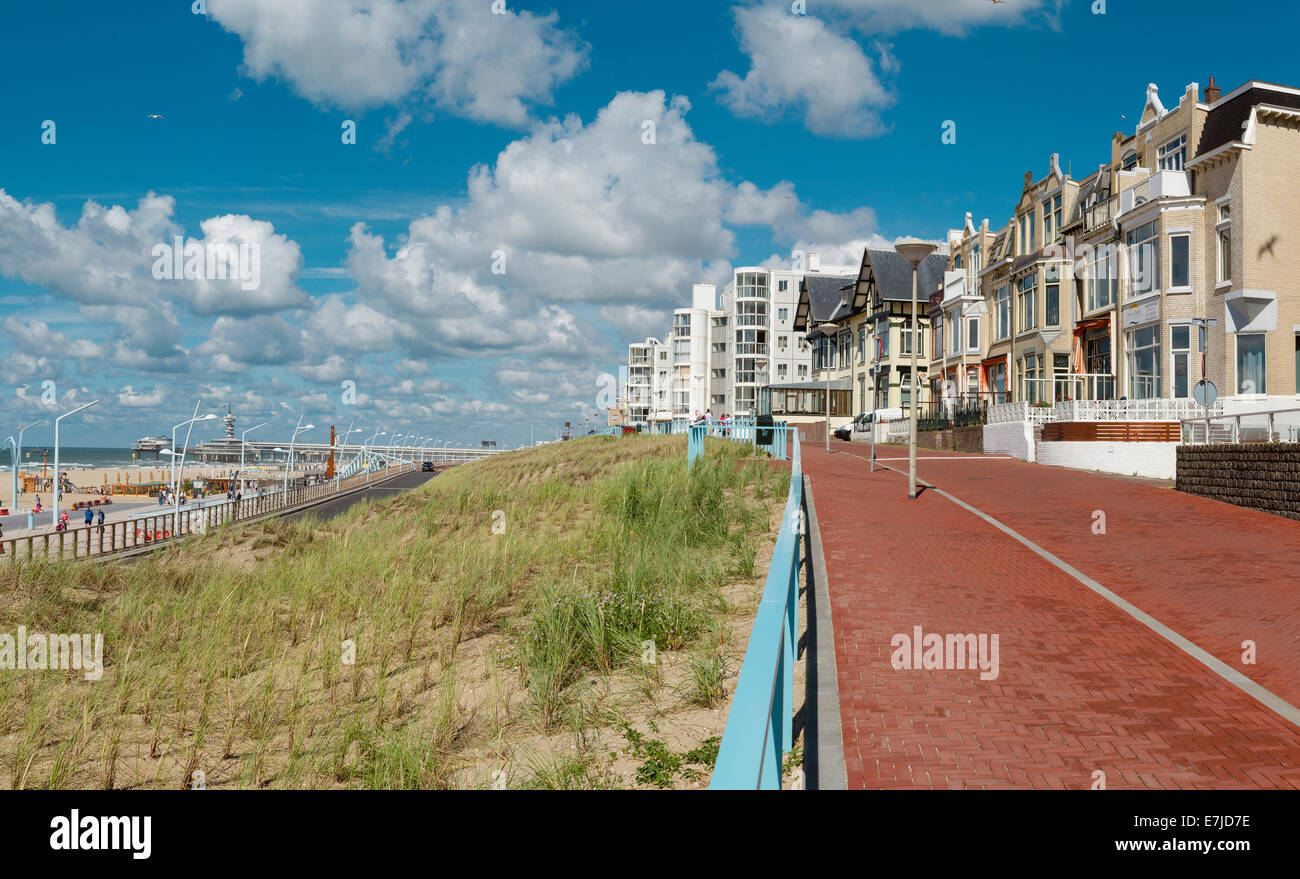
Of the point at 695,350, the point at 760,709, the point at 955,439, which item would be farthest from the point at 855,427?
the point at 695,350

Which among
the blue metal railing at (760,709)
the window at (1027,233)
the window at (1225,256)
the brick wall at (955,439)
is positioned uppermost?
the window at (1027,233)

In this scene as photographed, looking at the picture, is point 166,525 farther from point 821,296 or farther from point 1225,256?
point 821,296

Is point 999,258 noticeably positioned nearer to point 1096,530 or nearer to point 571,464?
point 571,464

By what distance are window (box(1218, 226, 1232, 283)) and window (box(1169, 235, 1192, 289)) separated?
0.82 m

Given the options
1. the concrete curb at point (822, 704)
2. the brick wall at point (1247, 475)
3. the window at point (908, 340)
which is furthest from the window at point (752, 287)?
the concrete curb at point (822, 704)

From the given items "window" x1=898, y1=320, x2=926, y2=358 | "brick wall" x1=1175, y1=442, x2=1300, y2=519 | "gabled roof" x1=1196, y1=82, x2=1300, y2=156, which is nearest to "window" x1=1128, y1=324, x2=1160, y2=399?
"gabled roof" x1=1196, y1=82, x2=1300, y2=156

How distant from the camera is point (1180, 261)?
27.5 metres

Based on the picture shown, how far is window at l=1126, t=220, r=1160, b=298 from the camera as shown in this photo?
92.6 ft

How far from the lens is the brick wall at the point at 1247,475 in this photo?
14273 mm

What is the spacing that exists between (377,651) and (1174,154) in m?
31.1

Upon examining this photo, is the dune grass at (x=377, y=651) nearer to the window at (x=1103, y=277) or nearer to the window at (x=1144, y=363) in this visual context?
the window at (x=1144, y=363)

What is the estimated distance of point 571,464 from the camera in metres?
→ 34.5

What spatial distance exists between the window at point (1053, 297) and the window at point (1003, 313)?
378cm
